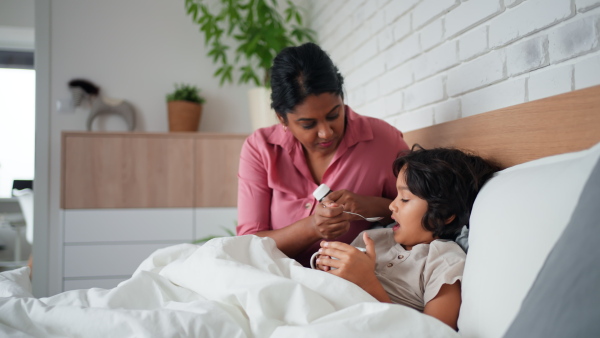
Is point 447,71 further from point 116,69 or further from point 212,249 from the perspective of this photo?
point 116,69

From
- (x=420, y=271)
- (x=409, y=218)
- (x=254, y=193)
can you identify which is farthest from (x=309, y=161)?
(x=420, y=271)

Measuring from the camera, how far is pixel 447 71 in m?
1.74

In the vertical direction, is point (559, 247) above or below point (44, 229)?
above

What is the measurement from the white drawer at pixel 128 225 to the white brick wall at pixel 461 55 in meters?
1.37

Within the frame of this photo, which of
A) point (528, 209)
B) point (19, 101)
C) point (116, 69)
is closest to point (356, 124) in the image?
point (528, 209)

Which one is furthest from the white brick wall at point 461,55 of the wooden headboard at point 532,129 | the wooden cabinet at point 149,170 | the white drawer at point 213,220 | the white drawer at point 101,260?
the white drawer at point 101,260

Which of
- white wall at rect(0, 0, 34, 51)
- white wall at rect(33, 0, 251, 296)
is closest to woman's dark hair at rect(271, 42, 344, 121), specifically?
white wall at rect(33, 0, 251, 296)

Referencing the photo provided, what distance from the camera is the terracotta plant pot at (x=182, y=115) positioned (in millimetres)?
3451

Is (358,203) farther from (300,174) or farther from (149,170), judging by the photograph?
(149,170)

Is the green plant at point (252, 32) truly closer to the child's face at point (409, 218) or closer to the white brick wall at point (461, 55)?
the white brick wall at point (461, 55)

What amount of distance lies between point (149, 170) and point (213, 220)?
1.69ft

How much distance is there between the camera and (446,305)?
110cm

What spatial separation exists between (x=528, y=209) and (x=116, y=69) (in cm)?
327

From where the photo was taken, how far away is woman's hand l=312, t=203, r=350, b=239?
4.63 feet
